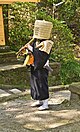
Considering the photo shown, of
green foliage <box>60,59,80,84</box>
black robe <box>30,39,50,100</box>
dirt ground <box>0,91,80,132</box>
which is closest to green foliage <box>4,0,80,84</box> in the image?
green foliage <box>60,59,80,84</box>

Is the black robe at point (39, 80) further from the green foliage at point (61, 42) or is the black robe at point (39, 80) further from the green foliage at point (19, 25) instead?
the green foliage at point (61, 42)

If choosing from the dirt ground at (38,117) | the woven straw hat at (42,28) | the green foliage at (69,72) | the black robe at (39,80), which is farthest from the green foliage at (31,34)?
the woven straw hat at (42,28)

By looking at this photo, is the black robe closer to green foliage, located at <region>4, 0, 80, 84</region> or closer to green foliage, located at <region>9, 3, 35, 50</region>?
green foliage, located at <region>4, 0, 80, 84</region>

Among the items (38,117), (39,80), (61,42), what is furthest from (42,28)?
(61,42)

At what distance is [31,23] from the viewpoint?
9.41 metres

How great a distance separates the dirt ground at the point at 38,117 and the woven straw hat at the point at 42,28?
1260 millimetres

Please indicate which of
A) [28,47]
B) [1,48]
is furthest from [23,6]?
[28,47]

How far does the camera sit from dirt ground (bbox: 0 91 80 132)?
14.1ft

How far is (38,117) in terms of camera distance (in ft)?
15.6

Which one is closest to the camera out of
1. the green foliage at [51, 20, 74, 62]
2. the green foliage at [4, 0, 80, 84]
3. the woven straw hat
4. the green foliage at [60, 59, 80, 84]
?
the woven straw hat

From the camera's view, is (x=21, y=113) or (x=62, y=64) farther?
(x=62, y=64)

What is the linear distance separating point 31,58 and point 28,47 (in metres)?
0.20

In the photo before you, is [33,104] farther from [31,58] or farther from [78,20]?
[78,20]

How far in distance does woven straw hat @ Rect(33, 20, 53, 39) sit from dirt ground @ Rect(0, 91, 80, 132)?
126 cm
